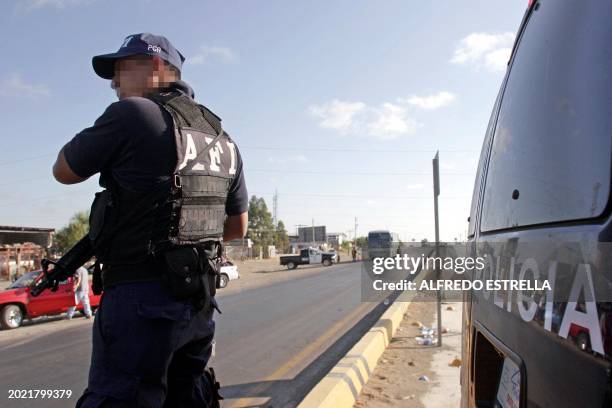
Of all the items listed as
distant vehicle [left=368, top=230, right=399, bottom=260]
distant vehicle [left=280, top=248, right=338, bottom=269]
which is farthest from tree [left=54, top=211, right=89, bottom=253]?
distant vehicle [left=368, top=230, right=399, bottom=260]

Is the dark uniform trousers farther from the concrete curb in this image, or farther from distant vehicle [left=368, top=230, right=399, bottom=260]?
distant vehicle [left=368, top=230, right=399, bottom=260]

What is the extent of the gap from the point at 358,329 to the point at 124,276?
307 inches

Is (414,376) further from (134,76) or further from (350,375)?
(134,76)

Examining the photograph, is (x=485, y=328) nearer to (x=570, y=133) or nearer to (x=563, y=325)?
(x=563, y=325)

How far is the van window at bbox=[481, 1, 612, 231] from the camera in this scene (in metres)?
1.00

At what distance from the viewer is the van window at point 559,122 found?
100 cm

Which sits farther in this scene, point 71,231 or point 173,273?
point 71,231

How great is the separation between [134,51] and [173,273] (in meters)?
0.97

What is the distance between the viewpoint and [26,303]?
38.0ft

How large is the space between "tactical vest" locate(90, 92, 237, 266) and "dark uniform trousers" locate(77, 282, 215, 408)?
15 centimetres

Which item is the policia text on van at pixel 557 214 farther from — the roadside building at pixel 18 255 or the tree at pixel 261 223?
the tree at pixel 261 223

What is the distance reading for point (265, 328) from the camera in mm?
9484

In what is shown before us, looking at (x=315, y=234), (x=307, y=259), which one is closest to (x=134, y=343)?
(x=307, y=259)

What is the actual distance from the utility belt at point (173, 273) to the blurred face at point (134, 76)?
0.76 metres
